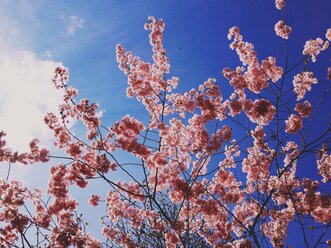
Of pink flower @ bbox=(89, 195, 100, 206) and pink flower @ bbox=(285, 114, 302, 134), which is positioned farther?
pink flower @ bbox=(89, 195, 100, 206)

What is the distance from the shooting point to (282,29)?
10.5 meters

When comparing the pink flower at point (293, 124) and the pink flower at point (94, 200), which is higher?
the pink flower at point (293, 124)

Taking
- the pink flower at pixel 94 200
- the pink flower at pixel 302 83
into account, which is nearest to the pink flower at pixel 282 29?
the pink flower at pixel 302 83

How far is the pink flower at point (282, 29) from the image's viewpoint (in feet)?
33.9

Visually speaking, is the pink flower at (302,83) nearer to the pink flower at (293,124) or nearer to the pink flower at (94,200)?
the pink flower at (293,124)

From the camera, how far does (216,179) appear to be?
11.4m

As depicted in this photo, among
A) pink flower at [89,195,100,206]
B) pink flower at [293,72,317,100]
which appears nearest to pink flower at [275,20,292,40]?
A: pink flower at [293,72,317,100]

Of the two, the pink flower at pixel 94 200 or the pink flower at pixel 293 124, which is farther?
the pink flower at pixel 94 200

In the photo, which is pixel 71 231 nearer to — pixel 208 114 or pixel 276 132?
pixel 208 114

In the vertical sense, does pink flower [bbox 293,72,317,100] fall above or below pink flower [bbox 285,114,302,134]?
above

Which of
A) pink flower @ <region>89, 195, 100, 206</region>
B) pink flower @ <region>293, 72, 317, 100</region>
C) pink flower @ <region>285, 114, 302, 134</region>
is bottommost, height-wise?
pink flower @ <region>89, 195, 100, 206</region>

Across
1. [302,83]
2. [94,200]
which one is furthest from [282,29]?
[94,200]

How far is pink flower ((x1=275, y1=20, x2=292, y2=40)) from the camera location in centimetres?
1034

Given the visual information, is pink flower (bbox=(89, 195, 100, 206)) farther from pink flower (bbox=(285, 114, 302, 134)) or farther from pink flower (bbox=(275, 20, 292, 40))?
pink flower (bbox=(275, 20, 292, 40))
